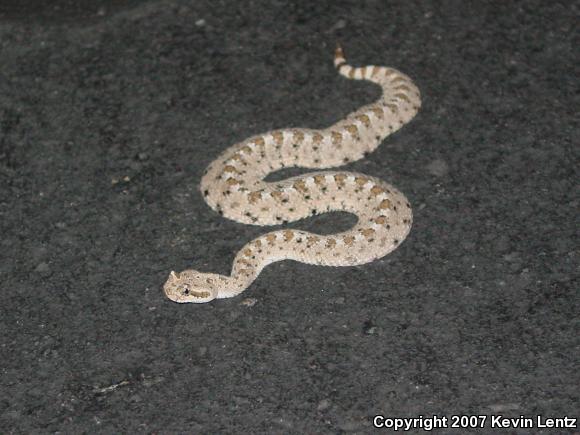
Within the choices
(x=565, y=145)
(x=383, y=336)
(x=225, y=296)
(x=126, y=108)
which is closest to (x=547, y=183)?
(x=565, y=145)

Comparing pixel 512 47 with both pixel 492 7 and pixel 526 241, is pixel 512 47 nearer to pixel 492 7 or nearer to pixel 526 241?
pixel 492 7
